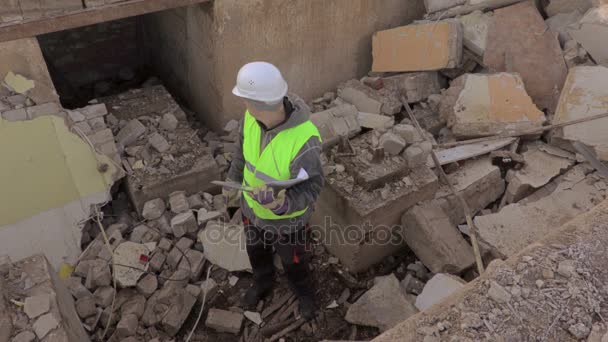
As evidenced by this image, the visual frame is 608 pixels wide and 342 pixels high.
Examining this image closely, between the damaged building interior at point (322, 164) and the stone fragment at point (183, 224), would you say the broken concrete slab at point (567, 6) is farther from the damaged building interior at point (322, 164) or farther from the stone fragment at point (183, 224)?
the stone fragment at point (183, 224)

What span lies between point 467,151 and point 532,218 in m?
0.94

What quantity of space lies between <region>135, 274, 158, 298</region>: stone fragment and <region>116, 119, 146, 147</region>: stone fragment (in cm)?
137

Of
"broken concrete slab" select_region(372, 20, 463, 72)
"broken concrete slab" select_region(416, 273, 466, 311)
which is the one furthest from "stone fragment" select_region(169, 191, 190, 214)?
"broken concrete slab" select_region(372, 20, 463, 72)

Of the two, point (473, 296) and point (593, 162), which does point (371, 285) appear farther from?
point (593, 162)

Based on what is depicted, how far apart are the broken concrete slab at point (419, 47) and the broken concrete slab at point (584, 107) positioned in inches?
50.6

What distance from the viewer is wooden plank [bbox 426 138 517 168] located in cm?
498

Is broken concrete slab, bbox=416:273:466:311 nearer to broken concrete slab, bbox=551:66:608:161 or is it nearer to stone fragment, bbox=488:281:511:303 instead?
stone fragment, bbox=488:281:511:303

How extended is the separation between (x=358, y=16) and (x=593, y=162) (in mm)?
2926

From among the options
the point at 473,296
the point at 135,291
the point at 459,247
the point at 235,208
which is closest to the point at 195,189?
the point at 235,208

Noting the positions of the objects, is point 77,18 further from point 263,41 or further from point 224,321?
point 224,321

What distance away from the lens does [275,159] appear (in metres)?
3.26

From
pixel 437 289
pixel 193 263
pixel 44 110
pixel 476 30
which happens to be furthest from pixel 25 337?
pixel 476 30

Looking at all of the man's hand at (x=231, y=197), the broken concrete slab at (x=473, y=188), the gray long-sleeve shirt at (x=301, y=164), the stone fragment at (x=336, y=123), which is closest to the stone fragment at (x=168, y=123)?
the man's hand at (x=231, y=197)

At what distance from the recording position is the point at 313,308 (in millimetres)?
4203
